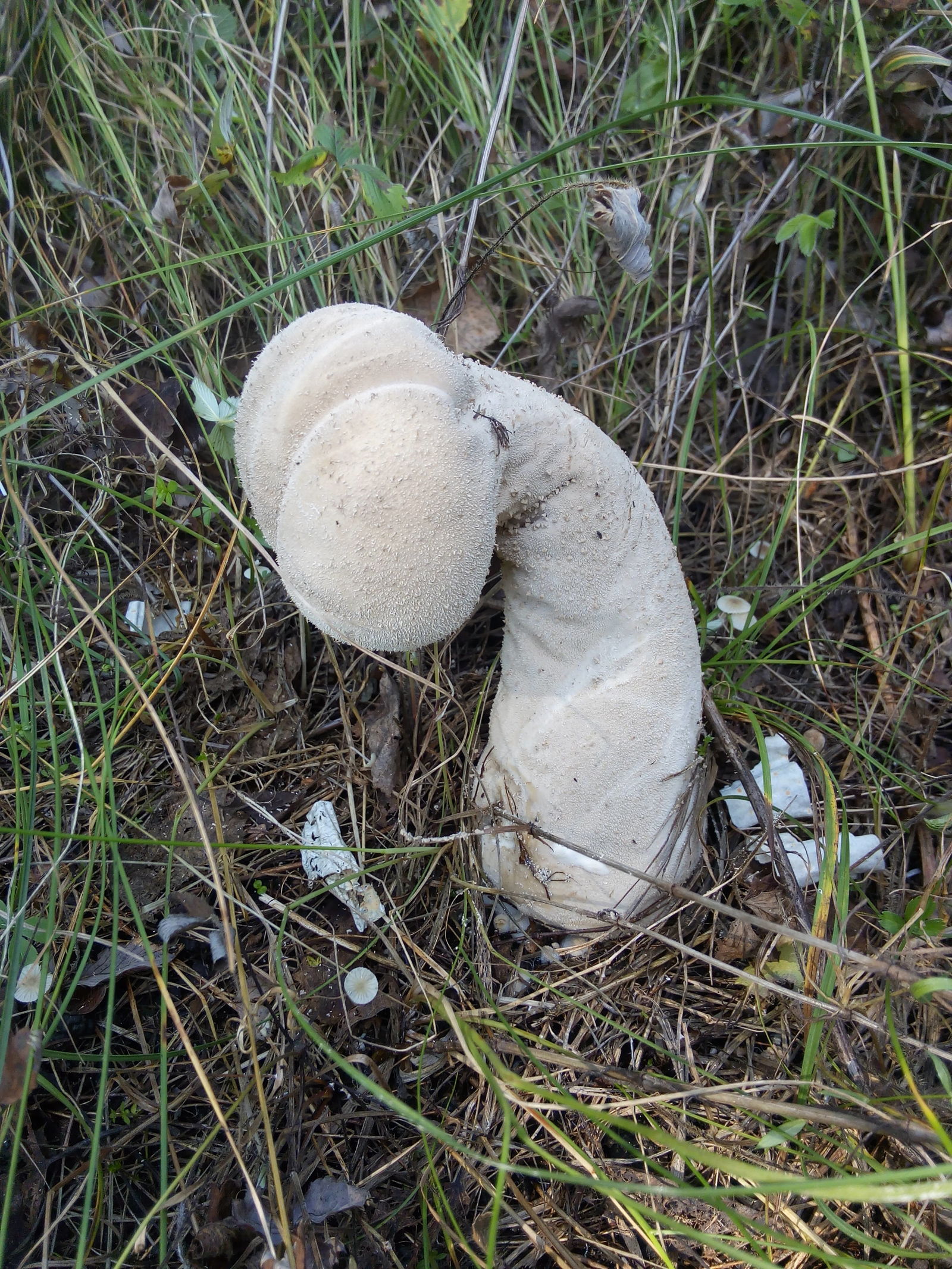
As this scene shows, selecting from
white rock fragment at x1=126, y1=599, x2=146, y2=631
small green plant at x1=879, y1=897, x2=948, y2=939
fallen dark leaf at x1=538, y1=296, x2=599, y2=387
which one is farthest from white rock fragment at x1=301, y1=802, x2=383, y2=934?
fallen dark leaf at x1=538, y1=296, x2=599, y2=387

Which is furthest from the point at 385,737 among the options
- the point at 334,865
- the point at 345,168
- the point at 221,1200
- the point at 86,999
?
the point at 345,168

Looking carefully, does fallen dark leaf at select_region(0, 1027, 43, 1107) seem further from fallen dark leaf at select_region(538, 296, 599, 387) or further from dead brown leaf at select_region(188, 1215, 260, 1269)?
fallen dark leaf at select_region(538, 296, 599, 387)

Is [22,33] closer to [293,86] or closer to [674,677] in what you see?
[293,86]

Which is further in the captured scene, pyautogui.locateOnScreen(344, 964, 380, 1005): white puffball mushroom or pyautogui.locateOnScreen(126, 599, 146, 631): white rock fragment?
pyautogui.locateOnScreen(126, 599, 146, 631): white rock fragment

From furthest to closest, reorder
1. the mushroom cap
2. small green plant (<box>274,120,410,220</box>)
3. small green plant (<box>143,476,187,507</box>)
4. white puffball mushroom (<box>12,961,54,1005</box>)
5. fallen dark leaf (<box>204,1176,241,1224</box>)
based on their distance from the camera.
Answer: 1. small green plant (<box>143,476,187,507</box>)
2. small green plant (<box>274,120,410,220</box>)
3. white puffball mushroom (<box>12,961,54,1005</box>)
4. fallen dark leaf (<box>204,1176,241,1224</box>)
5. the mushroom cap

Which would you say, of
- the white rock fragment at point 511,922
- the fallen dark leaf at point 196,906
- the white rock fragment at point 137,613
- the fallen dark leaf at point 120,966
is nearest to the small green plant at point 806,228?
the white rock fragment at point 511,922
